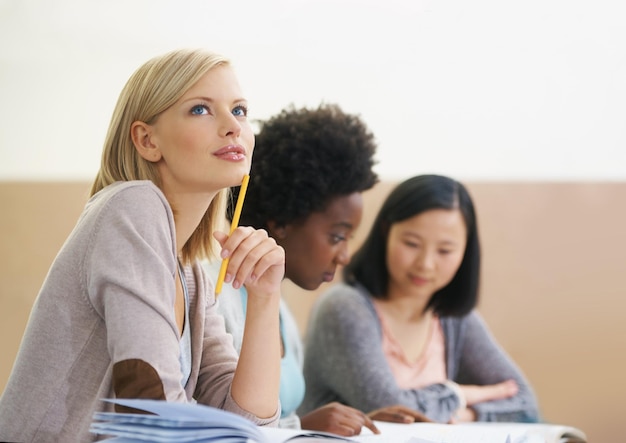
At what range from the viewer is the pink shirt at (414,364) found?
6.18 ft

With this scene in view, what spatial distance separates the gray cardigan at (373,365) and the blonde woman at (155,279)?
896mm

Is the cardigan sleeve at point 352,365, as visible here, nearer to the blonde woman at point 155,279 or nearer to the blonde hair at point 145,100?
the blonde woman at point 155,279

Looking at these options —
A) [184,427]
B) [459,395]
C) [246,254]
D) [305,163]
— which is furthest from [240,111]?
[459,395]

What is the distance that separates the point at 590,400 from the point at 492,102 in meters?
0.92

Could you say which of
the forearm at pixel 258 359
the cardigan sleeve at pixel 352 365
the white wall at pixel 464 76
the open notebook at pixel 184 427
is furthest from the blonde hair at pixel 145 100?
the white wall at pixel 464 76

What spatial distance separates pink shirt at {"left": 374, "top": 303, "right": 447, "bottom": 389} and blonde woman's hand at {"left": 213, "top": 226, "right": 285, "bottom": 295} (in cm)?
112

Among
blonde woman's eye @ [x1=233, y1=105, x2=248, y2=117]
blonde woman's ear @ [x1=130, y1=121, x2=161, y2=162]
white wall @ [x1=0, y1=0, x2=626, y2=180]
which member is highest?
white wall @ [x1=0, y1=0, x2=626, y2=180]

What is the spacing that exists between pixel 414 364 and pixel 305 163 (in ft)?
2.35

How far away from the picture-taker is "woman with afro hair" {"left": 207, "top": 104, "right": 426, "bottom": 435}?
4.42 ft

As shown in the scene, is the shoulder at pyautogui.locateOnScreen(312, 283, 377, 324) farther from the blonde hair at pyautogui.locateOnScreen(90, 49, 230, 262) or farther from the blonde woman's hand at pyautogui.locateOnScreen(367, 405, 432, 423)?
the blonde hair at pyautogui.locateOnScreen(90, 49, 230, 262)

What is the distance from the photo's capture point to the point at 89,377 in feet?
2.38

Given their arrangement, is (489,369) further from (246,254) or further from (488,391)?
(246,254)

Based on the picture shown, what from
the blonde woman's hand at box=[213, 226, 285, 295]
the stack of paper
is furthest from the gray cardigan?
the stack of paper

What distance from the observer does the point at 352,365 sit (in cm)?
179
